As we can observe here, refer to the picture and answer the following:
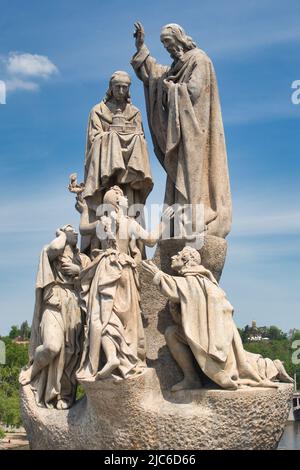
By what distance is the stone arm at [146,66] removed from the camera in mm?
9750

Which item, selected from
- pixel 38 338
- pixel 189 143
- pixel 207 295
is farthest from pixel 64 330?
pixel 189 143

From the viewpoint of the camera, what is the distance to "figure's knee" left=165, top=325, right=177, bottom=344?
8.03 metres

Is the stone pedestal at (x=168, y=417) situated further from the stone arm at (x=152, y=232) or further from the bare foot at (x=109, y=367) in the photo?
the stone arm at (x=152, y=232)

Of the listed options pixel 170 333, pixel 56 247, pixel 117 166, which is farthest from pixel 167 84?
pixel 170 333

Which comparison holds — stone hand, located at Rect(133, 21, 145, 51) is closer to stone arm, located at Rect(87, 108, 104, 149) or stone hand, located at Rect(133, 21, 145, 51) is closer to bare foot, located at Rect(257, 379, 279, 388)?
stone arm, located at Rect(87, 108, 104, 149)

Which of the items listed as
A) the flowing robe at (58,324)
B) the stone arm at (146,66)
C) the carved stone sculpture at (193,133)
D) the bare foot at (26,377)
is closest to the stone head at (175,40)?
the carved stone sculpture at (193,133)

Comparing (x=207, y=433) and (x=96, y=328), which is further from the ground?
(x=96, y=328)

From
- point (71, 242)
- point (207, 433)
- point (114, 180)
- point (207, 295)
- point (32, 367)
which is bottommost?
point (207, 433)

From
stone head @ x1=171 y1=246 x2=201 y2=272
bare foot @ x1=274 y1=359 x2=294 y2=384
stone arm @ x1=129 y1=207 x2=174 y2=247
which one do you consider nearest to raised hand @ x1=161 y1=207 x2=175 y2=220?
stone arm @ x1=129 y1=207 x2=174 y2=247

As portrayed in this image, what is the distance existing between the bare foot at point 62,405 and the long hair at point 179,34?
4908mm

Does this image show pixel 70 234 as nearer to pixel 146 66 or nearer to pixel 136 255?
pixel 136 255

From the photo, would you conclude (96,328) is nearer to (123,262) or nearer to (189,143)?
(123,262)

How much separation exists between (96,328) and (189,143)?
8.88ft

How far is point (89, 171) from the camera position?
372 inches
